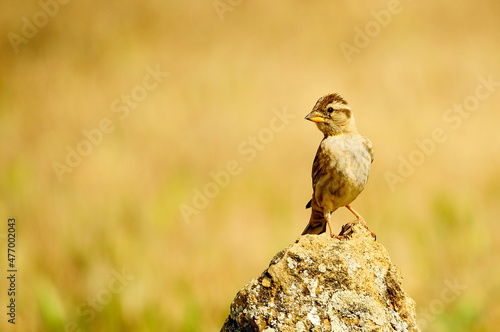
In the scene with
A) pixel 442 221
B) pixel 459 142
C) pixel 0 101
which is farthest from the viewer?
pixel 459 142

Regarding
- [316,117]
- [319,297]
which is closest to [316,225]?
[316,117]

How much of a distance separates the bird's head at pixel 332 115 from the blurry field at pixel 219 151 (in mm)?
3307

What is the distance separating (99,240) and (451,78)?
30.2 feet

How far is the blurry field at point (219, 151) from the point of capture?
30.3 feet

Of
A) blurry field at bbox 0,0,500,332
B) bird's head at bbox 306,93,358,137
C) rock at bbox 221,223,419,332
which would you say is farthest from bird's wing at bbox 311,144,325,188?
blurry field at bbox 0,0,500,332

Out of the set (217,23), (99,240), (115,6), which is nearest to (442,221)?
(99,240)

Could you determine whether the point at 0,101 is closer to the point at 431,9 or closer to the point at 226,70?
the point at 226,70

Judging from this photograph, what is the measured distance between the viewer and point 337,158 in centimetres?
627

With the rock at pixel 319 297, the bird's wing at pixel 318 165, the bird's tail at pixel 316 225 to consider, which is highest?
the bird's wing at pixel 318 165

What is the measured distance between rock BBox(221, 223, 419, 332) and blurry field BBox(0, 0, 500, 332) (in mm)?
4327

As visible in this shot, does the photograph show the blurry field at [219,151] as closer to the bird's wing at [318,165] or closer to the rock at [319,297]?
the bird's wing at [318,165]

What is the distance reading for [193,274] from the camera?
9.52 m

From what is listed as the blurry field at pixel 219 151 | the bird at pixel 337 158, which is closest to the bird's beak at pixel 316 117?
the bird at pixel 337 158

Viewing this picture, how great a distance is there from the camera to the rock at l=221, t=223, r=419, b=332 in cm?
412
